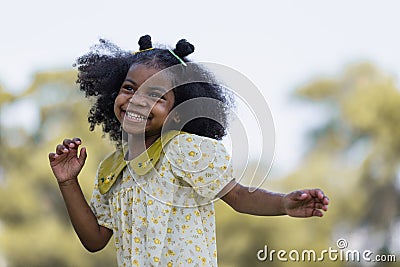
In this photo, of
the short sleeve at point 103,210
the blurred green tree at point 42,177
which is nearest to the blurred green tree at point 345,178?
the blurred green tree at point 42,177

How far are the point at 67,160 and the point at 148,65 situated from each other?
0.27 metres

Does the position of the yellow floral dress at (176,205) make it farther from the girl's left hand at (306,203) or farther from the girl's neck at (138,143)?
the girl's left hand at (306,203)

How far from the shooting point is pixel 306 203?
1.46 m

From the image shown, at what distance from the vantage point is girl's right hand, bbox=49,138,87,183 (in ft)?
5.41

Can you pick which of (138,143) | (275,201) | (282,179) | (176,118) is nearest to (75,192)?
(138,143)

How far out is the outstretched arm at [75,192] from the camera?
1.65 m

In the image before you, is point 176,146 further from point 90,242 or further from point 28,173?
point 28,173

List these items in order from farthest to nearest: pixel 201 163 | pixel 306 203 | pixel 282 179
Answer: pixel 282 179 → pixel 201 163 → pixel 306 203

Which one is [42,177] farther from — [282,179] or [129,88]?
[129,88]

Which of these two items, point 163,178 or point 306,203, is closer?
point 306,203

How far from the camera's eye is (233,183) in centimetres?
159
